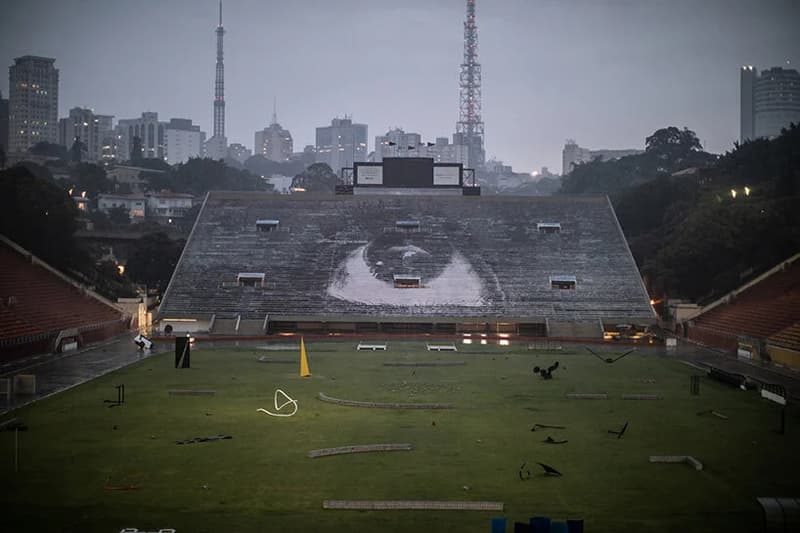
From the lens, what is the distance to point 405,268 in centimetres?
5409

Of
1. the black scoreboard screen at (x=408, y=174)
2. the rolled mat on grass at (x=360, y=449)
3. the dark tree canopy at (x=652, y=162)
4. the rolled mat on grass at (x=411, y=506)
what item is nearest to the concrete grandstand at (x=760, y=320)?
the rolled mat on grass at (x=360, y=449)

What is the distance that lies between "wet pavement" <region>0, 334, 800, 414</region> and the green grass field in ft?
3.93

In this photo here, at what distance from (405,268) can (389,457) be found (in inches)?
1434

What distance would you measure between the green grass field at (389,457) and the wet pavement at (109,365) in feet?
3.93

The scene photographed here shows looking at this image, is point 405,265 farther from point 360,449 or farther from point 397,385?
point 360,449

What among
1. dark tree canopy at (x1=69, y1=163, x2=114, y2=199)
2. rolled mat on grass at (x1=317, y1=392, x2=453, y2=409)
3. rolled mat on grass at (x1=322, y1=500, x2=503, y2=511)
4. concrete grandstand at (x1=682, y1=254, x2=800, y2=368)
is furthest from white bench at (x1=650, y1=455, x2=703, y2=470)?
dark tree canopy at (x1=69, y1=163, x2=114, y2=199)

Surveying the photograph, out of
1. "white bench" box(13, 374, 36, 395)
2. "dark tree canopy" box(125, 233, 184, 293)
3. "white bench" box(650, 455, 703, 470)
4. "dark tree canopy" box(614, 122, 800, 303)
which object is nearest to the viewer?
"white bench" box(650, 455, 703, 470)

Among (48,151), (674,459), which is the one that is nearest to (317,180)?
(48,151)

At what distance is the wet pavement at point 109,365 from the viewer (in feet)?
90.2

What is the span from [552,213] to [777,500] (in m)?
50.2

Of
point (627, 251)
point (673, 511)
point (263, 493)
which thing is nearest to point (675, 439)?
point (673, 511)

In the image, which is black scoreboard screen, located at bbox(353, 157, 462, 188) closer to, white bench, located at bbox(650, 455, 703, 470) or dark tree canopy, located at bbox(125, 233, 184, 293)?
dark tree canopy, located at bbox(125, 233, 184, 293)

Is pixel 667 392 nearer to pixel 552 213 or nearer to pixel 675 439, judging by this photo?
pixel 675 439

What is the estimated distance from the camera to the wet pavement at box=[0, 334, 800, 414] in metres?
27.5
